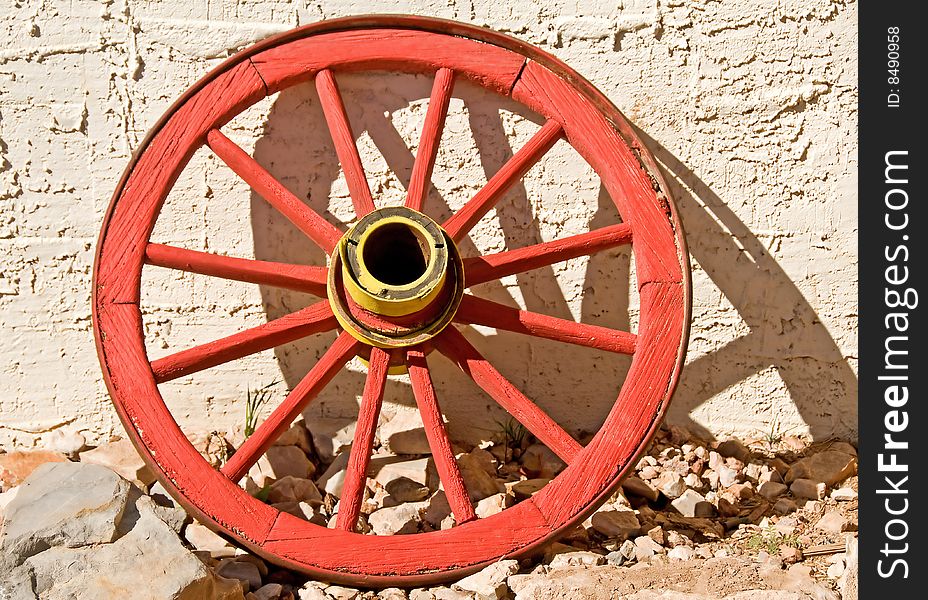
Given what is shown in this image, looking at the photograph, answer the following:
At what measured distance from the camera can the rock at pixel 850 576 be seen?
224cm

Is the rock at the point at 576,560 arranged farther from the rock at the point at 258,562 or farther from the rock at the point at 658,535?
the rock at the point at 258,562

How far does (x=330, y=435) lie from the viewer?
118 inches

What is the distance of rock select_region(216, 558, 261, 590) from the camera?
2350 millimetres

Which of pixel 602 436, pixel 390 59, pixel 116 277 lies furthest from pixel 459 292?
pixel 116 277

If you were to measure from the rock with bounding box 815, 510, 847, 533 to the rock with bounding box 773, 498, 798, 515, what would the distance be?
0.30 feet

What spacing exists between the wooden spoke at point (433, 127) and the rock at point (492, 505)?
87 centimetres

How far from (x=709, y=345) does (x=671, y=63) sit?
868 millimetres

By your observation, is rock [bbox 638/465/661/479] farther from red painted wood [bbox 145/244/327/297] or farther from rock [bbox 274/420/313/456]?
red painted wood [bbox 145/244/327/297]

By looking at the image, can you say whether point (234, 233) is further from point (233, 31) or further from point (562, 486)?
point (562, 486)

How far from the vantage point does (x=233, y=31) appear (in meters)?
2.77

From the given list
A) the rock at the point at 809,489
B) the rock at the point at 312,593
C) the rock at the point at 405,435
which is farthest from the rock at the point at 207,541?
the rock at the point at 809,489

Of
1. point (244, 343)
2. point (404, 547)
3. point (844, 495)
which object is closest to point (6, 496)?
point (244, 343)

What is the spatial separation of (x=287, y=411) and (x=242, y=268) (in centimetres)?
40

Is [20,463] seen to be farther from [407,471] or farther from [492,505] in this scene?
Answer: [492,505]
